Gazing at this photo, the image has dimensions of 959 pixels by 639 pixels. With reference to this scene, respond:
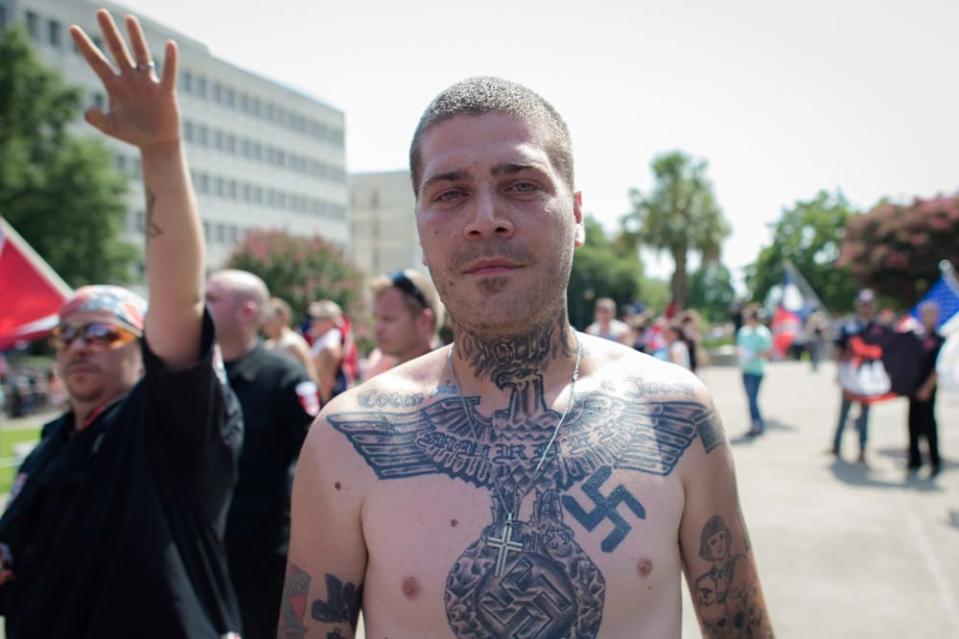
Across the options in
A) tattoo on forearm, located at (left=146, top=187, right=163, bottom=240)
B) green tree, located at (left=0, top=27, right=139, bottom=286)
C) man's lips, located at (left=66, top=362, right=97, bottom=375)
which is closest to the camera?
tattoo on forearm, located at (left=146, top=187, right=163, bottom=240)

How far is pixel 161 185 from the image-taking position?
8.02 feet

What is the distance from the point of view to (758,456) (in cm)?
1012

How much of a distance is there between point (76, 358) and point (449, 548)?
1.73 meters

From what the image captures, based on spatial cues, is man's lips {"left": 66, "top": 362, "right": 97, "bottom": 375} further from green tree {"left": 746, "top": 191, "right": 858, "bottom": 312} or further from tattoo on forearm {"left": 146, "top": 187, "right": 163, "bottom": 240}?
green tree {"left": 746, "top": 191, "right": 858, "bottom": 312}

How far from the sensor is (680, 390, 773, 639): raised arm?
1.84m

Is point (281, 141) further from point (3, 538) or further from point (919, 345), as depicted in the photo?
point (3, 538)

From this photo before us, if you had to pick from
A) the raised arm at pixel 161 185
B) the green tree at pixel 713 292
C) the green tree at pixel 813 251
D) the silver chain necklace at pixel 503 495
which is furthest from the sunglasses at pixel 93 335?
the green tree at pixel 713 292

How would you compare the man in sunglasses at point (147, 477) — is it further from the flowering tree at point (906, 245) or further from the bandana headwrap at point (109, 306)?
the flowering tree at point (906, 245)

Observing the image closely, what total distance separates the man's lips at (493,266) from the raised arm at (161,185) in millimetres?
1088

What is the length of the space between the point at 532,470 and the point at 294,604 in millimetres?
668

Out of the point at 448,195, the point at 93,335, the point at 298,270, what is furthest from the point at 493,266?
the point at 298,270

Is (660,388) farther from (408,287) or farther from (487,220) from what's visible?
(408,287)

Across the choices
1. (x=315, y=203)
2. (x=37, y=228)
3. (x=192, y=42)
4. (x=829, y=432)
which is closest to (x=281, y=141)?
(x=315, y=203)

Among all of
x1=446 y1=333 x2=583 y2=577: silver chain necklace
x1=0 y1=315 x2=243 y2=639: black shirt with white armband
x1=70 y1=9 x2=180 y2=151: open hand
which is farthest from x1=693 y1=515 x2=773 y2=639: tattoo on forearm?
x1=70 y1=9 x2=180 y2=151: open hand
